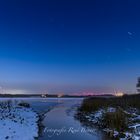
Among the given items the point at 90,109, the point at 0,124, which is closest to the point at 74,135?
the point at 0,124

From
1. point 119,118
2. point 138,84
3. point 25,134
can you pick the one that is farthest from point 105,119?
point 138,84

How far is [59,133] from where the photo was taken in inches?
727

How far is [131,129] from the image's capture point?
54.9ft

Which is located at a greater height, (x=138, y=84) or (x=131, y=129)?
(x=138, y=84)

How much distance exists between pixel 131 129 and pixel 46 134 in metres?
5.84

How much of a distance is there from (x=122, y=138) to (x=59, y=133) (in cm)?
505

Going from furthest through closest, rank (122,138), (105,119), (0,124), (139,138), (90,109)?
(90,109) < (105,119) < (0,124) < (122,138) < (139,138)

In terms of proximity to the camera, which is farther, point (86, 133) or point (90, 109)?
point (90, 109)

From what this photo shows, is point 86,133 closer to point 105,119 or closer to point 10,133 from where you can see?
point 105,119

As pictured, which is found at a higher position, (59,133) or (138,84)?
(138,84)

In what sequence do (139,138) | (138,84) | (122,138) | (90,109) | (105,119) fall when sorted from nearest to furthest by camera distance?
(139,138) < (122,138) < (105,119) < (90,109) < (138,84)

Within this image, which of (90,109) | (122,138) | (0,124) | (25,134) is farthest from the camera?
(90,109)

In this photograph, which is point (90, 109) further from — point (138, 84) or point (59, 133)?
point (138, 84)

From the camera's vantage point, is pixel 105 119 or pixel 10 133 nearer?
pixel 10 133
